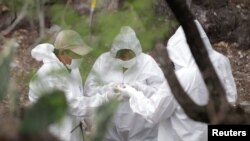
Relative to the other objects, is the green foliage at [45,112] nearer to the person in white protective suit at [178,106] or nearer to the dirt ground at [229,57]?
the person in white protective suit at [178,106]

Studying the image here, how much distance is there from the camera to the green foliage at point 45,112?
3.57ft

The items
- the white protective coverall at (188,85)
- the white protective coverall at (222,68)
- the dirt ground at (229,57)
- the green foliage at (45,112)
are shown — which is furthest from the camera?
the dirt ground at (229,57)

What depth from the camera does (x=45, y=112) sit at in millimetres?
1117

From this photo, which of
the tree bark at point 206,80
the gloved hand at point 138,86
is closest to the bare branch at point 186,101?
the tree bark at point 206,80

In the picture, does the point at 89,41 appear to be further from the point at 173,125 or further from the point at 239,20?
the point at 239,20

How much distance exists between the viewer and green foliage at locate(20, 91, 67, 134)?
109 centimetres

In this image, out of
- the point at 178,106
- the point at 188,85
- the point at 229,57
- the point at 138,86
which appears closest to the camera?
the point at 188,85

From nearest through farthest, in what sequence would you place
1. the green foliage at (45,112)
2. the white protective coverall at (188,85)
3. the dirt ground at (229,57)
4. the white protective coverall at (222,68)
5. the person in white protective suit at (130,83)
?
the green foliage at (45,112) → the white protective coverall at (188,85) → the white protective coverall at (222,68) → the person in white protective suit at (130,83) → the dirt ground at (229,57)

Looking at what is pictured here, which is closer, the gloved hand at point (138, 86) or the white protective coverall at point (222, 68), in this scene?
the white protective coverall at point (222, 68)

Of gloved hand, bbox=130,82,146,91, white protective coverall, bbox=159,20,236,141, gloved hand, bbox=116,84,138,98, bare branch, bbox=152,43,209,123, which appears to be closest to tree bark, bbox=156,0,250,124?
bare branch, bbox=152,43,209,123

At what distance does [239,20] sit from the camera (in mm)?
10414

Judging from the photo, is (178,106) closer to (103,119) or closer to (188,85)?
(188,85)

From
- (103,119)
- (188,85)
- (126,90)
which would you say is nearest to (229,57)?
(126,90)

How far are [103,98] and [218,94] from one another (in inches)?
121
